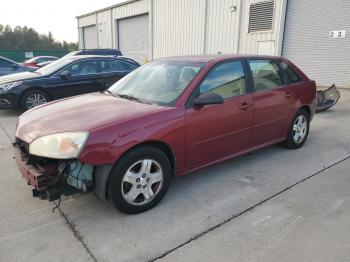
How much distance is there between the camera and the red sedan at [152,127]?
2939 millimetres

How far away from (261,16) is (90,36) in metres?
22.4

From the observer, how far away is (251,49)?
50.9 feet

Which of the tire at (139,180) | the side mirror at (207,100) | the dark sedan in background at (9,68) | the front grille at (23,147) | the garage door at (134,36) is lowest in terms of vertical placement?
the tire at (139,180)

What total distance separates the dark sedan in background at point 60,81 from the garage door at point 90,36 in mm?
24276

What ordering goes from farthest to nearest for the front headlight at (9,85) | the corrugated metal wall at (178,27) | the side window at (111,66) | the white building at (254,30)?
the corrugated metal wall at (178,27) → the white building at (254,30) → the side window at (111,66) → the front headlight at (9,85)

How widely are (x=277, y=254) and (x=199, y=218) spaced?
82 centimetres

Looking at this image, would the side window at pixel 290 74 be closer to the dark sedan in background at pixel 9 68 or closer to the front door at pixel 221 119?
the front door at pixel 221 119

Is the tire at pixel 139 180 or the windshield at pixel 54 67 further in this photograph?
the windshield at pixel 54 67

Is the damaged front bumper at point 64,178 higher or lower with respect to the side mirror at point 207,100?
lower

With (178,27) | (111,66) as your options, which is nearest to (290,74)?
(111,66)

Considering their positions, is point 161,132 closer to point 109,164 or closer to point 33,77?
point 109,164

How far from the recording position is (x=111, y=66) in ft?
29.3

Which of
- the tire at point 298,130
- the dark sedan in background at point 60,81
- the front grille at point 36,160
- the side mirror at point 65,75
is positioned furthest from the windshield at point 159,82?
the side mirror at point 65,75

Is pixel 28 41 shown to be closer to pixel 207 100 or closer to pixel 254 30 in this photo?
pixel 254 30
